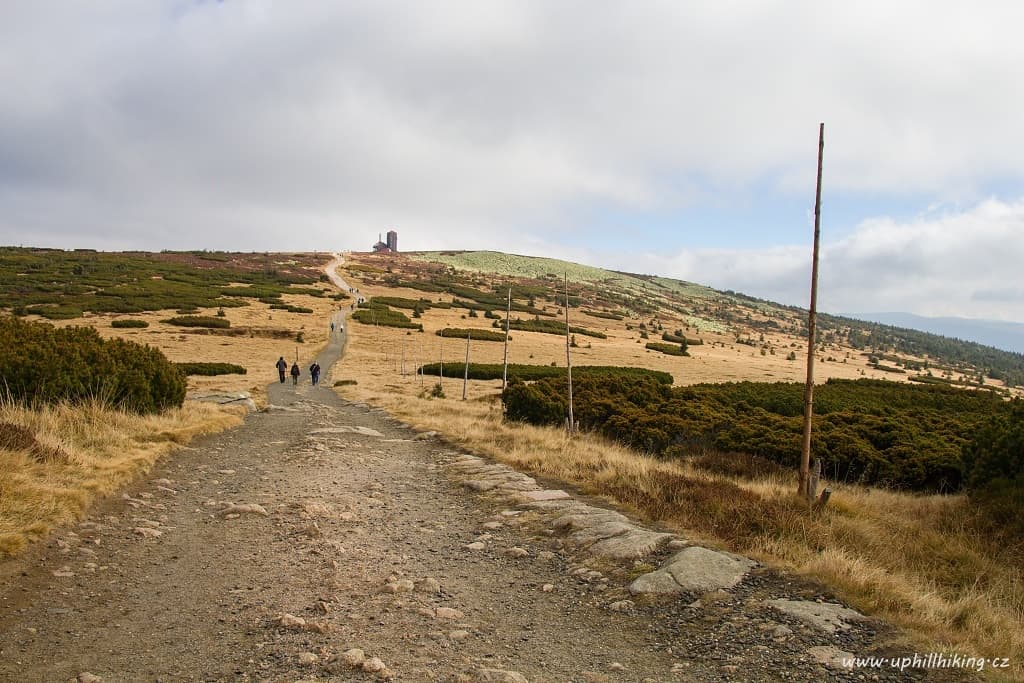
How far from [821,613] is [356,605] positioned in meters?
3.65

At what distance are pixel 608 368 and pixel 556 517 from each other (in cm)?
3513

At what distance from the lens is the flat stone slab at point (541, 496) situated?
334 inches

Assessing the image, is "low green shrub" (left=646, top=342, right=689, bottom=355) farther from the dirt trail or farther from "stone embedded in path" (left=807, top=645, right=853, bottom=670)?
"stone embedded in path" (left=807, top=645, right=853, bottom=670)

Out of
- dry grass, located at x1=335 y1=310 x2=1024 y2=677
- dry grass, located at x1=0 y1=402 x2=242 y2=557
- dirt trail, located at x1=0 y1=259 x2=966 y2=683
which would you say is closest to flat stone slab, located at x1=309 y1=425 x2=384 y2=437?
dry grass, located at x1=335 y1=310 x2=1024 y2=677

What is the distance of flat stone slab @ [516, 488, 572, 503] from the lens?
27.8 feet

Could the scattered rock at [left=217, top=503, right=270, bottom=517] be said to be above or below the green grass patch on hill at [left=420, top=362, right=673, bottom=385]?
above

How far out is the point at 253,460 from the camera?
11.0m

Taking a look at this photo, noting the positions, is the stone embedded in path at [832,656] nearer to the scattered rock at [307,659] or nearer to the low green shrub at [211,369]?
the scattered rock at [307,659]

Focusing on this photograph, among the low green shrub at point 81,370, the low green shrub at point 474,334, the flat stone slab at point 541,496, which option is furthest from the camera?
the low green shrub at point 474,334

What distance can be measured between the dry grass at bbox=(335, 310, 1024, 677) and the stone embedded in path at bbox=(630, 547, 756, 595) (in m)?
0.48

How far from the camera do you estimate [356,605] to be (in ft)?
16.6

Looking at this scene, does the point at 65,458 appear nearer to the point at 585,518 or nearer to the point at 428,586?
the point at 428,586

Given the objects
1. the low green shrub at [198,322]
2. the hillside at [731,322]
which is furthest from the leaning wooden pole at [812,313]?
the low green shrub at [198,322]

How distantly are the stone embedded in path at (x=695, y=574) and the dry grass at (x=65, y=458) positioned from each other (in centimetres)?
562
